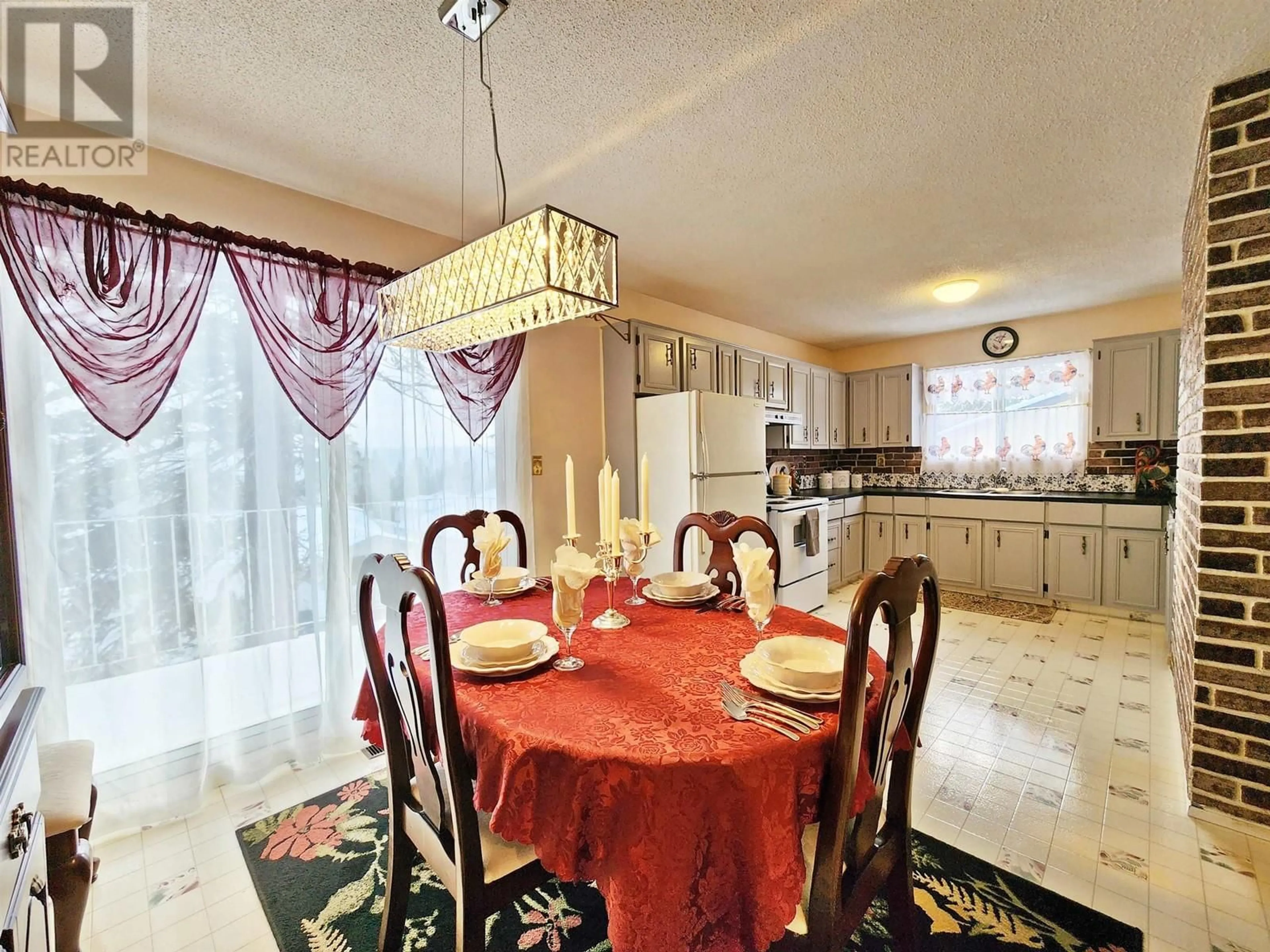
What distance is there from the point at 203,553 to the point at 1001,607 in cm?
515

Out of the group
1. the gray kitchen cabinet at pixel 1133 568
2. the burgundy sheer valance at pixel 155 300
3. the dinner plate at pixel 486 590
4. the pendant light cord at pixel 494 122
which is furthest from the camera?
the gray kitchen cabinet at pixel 1133 568

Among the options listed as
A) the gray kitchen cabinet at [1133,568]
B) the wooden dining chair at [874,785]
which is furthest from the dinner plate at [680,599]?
the gray kitchen cabinet at [1133,568]

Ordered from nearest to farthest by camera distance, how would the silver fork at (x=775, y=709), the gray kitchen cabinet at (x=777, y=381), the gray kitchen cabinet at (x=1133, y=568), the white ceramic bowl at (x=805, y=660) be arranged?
the silver fork at (x=775, y=709), the white ceramic bowl at (x=805, y=660), the gray kitchen cabinet at (x=1133, y=568), the gray kitchen cabinet at (x=777, y=381)

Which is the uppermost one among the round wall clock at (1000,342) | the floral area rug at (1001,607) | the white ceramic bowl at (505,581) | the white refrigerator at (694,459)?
the round wall clock at (1000,342)

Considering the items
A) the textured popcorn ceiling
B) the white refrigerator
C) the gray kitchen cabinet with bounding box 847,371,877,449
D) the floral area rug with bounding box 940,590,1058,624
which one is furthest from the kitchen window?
the white refrigerator

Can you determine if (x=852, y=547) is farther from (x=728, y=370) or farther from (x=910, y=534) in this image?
(x=728, y=370)

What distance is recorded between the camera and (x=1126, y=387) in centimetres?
409

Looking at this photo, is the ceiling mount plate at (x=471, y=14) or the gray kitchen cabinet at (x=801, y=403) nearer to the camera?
the ceiling mount plate at (x=471, y=14)

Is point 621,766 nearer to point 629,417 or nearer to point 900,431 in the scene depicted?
point 629,417

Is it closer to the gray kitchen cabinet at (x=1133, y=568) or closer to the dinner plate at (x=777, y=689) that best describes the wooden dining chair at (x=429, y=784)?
the dinner plate at (x=777, y=689)

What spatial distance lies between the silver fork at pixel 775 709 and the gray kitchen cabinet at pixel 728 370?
2962 millimetres

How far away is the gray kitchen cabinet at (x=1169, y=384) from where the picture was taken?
3861mm

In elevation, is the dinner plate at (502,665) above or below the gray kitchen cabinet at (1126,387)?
below

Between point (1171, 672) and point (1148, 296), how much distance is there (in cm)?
280
